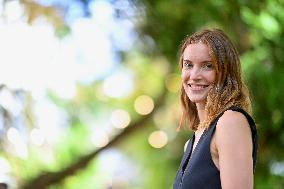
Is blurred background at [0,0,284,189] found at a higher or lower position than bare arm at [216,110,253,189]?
higher

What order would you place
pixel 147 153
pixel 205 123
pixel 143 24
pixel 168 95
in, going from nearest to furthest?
pixel 205 123
pixel 143 24
pixel 168 95
pixel 147 153

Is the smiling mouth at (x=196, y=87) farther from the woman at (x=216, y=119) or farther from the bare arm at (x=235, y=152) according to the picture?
the bare arm at (x=235, y=152)

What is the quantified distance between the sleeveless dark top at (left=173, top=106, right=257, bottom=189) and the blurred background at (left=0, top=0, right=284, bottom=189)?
11.4ft

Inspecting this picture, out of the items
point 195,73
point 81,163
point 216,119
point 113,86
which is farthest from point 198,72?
point 113,86

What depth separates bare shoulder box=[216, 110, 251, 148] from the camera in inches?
72.4

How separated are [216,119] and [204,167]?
131 mm

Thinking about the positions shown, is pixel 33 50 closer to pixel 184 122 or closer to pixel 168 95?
pixel 168 95

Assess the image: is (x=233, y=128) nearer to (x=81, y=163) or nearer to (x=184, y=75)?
(x=184, y=75)

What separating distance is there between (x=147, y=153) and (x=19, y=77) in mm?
3511

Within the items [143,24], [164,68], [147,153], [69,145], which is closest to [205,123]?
[143,24]

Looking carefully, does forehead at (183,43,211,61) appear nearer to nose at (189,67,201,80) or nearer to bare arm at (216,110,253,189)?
nose at (189,67,201,80)

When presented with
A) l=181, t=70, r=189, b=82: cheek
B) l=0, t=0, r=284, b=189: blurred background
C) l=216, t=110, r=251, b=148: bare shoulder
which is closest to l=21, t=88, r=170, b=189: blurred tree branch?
l=0, t=0, r=284, b=189: blurred background

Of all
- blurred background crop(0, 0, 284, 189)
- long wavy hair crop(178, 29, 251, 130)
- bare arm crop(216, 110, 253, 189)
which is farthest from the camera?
blurred background crop(0, 0, 284, 189)

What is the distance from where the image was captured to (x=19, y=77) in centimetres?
709
